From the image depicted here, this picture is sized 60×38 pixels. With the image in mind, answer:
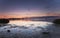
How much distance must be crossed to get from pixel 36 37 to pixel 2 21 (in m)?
0.81

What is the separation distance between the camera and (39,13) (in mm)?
1450

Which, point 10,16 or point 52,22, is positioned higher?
point 10,16

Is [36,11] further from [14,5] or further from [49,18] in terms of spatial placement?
[14,5]

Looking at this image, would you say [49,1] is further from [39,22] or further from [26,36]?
[26,36]

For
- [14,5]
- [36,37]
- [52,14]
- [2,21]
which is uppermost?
[14,5]

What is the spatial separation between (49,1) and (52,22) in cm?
32

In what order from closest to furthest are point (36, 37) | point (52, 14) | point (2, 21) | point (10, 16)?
point (36, 37) < point (52, 14) < point (10, 16) < point (2, 21)

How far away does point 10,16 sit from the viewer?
1.49m

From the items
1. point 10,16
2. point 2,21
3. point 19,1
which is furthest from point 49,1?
point 2,21

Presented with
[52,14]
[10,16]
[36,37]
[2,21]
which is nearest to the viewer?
[36,37]

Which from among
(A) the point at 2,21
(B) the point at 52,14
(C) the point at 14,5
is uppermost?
(C) the point at 14,5

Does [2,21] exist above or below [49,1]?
below

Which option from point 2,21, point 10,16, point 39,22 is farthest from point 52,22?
point 2,21

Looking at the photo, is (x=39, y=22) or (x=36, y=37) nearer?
(x=36, y=37)
